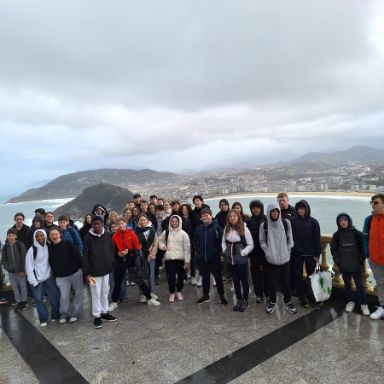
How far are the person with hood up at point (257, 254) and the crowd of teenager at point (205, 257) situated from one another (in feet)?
0.06

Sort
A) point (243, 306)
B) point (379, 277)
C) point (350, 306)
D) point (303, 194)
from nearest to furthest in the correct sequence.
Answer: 1. point (379, 277)
2. point (350, 306)
3. point (243, 306)
4. point (303, 194)

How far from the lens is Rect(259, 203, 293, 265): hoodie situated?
4.32m

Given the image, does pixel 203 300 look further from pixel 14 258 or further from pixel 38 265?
pixel 14 258

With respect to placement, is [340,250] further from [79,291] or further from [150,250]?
[79,291]

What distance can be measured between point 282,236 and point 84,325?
3435mm

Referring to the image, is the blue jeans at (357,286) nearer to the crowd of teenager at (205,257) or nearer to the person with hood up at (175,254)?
the crowd of teenager at (205,257)

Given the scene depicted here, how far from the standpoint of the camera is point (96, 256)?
4422 millimetres

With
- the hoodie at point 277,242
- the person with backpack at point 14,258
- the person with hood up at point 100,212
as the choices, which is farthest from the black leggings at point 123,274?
the hoodie at point 277,242

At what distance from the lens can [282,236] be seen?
432cm

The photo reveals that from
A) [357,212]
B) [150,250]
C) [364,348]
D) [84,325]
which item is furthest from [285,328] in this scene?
[357,212]

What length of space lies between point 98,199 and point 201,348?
6652 cm

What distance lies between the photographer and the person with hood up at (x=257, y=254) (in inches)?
185

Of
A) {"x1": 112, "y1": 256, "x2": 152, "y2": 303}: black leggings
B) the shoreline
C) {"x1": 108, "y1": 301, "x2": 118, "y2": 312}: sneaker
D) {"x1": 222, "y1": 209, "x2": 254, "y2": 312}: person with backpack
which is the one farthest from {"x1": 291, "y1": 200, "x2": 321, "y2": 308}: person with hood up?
the shoreline

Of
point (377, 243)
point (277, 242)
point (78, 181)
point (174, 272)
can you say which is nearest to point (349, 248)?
point (377, 243)
